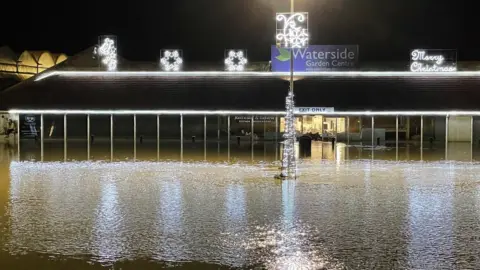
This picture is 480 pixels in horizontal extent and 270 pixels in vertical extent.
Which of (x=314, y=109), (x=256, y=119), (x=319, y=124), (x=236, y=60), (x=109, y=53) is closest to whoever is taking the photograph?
(x=314, y=109)

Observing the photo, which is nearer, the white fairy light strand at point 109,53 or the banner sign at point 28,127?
the white fairy light strand at point 109,53

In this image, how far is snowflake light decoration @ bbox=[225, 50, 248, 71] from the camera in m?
37.8

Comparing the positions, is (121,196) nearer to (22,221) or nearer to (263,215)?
(22,221)

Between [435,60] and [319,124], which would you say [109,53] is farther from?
[435,60]

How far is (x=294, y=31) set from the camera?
18.2 m

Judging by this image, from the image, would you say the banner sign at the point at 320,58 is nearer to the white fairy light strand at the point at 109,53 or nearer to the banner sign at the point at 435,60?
the banner sign at the point at 435,60

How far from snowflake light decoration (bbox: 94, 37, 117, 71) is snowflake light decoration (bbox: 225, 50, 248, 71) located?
8.16m

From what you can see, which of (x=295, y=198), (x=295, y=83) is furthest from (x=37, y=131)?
(x=295, y=198)

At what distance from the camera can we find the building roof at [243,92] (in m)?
35.0

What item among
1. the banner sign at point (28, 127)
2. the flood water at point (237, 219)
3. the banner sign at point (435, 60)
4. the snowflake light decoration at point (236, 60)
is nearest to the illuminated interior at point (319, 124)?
the snowflake light decoration at point (236, 60)

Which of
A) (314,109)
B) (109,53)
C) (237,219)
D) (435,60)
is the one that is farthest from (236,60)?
(237,219)

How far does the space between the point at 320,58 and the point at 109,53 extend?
15.0 metres

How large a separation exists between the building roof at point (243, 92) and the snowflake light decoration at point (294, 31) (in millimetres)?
16685

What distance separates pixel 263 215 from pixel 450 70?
30.1 meters
